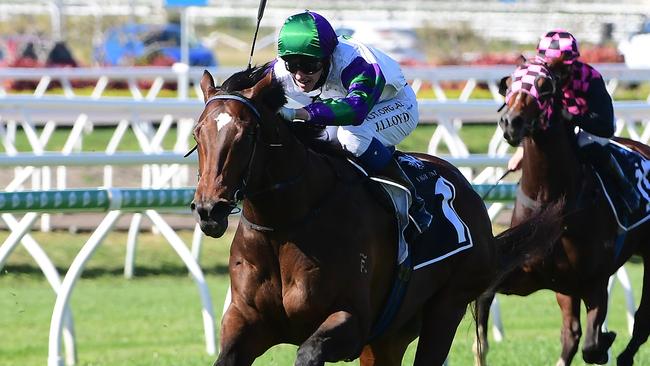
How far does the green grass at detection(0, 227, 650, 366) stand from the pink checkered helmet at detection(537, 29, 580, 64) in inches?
62.3

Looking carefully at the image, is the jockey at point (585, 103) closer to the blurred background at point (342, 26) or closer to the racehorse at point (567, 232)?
the racehorse at point (567, 232)

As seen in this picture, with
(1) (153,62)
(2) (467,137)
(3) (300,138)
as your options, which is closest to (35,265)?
(3) (300,138)

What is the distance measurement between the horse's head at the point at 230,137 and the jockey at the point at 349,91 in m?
0.14

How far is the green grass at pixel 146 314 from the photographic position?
24.0ft

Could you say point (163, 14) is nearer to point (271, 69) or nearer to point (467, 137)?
point (467, 137)

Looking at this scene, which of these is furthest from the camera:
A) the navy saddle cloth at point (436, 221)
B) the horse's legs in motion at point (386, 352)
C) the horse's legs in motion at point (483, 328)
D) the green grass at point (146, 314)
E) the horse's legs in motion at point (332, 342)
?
the green grass at point (146, 314)

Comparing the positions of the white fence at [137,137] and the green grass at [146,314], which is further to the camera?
the green grass at [146,314]

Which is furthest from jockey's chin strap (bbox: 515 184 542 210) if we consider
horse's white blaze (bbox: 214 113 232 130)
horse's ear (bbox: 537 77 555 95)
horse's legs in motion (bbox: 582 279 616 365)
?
horse's white blaze (bbox: 214 113 232 130)

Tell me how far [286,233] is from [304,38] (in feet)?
2.27

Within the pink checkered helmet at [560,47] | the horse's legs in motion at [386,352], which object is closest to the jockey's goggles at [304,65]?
the horse's legs in motion at [386,352]

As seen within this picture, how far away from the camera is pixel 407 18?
91.9 feet

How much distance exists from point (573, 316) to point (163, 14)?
72.3 ft

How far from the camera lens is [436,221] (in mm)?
5285

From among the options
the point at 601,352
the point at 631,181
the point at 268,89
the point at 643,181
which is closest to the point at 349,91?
the point at 268,89
